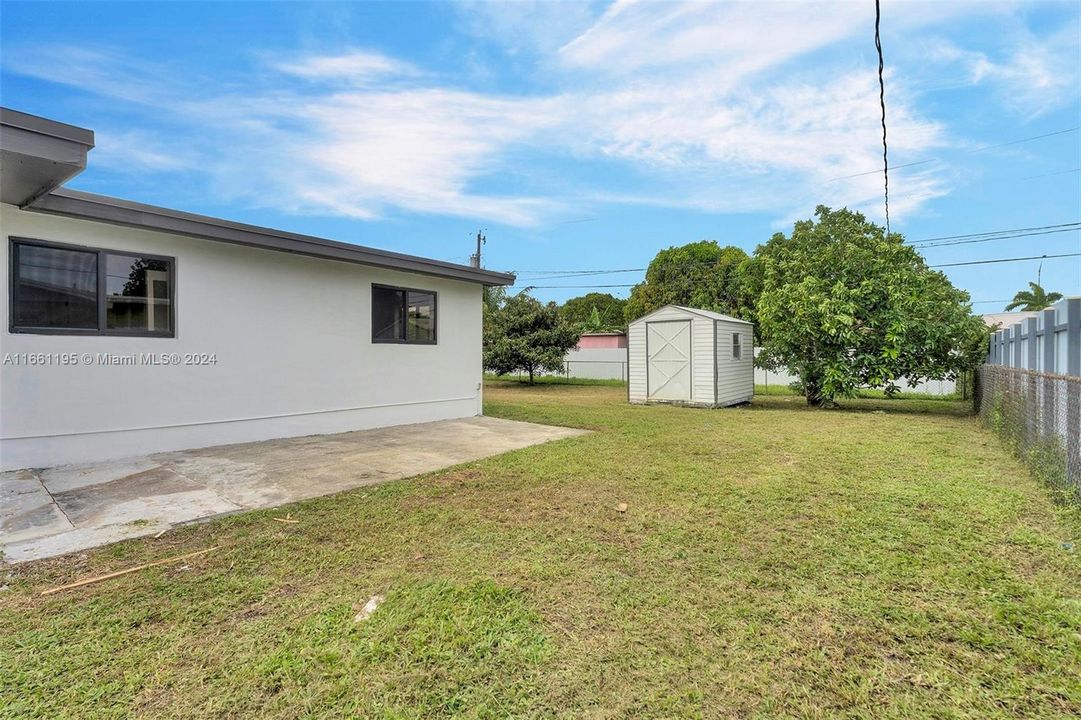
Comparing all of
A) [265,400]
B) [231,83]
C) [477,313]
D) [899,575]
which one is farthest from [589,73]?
[899,575]

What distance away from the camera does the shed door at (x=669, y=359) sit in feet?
41.2

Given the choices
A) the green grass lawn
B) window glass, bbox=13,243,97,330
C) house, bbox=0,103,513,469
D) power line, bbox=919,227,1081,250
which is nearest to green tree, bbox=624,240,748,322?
power line, bbox=919,227,1081,250

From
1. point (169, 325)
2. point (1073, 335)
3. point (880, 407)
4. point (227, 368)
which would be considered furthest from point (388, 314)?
point (880, 407)

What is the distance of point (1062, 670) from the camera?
199 cm

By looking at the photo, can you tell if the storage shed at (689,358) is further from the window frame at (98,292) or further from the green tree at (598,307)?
the green tree at (598,307)

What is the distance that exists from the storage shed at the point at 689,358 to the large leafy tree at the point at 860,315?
1.13m

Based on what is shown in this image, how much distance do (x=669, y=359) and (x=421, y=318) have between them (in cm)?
656

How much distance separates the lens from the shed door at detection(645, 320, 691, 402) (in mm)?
12562

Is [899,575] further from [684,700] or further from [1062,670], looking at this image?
[684,700]

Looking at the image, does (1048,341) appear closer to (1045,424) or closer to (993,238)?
(1045,424)

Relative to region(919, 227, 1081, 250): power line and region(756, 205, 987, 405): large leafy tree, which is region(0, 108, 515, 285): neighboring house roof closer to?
region(756, 205, 987, 405): large leafy tree

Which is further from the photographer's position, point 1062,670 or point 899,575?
point 899,575

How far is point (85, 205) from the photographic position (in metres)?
5.22

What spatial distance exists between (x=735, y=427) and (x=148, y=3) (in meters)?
10.7
